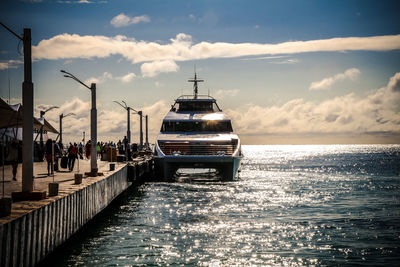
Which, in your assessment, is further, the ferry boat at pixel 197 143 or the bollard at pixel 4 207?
the ferry boat at pixel 197 143

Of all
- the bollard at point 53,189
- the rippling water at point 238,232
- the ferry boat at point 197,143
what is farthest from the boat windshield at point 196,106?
the bollard at point 53,189

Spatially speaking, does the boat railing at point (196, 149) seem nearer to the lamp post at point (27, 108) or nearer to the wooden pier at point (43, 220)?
the wooden pier at point (43, 220)

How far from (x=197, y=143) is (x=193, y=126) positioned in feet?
13.6

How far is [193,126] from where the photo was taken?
119ft

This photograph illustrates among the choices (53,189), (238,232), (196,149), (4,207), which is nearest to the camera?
(4,207)

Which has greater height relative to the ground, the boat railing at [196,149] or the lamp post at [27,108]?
the lamp post at [27,108]

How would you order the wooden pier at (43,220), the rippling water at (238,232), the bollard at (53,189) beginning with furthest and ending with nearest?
the bollard at (53,189) → the rippling water at (238,232) → the wooden pier at (43,220)

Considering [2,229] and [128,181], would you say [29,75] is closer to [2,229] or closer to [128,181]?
[2,229]

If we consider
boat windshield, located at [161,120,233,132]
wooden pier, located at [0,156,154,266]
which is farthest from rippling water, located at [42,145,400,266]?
boat windshield, located at [161,120,233,132]

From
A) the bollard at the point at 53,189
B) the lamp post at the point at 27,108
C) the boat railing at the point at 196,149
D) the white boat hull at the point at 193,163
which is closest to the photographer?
the lamp post at the point at 27,108

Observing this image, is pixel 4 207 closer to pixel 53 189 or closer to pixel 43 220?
pixel 43 220

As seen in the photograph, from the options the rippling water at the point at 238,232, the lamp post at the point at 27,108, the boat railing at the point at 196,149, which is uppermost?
the lamp post at the point at 27,108

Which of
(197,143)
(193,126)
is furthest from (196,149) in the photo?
(193,126)

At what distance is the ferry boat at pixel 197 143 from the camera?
105ft
